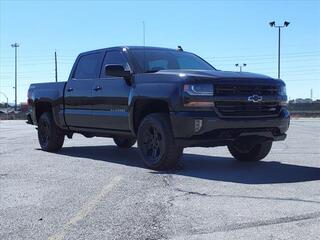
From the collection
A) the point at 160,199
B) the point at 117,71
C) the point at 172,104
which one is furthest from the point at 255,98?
the point at 160,199

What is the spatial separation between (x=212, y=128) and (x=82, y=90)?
11.9 feet

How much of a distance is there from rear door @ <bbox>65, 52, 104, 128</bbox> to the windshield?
1175mm

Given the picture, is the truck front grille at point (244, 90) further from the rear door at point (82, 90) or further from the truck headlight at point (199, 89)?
the rear door at point (82, 90)

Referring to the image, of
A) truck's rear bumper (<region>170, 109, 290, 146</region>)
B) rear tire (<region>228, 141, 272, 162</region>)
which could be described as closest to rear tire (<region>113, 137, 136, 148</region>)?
rear tire (<region>228, 141, 272, 162</region>)

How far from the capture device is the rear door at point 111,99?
32.3ft

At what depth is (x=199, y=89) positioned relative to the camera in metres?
8.36

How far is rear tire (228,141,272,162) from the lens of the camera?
995 cm

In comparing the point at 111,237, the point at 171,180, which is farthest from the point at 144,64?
the point at 111,237

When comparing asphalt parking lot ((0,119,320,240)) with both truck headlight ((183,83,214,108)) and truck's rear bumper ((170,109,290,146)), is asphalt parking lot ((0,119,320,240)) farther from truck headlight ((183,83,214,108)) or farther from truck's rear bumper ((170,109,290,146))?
truck headlight ((183,83,214,108))

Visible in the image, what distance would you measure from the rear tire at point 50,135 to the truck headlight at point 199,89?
4.82 metres

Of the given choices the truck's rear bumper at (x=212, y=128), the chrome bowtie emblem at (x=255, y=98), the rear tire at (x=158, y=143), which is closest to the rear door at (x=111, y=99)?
the rear tire at (x=158, y=143)

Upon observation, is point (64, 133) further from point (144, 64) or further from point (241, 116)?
point (241, 116)

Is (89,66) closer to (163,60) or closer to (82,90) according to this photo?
(82,90)

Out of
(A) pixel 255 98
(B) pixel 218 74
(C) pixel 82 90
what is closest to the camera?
(B) pixel 218 74
